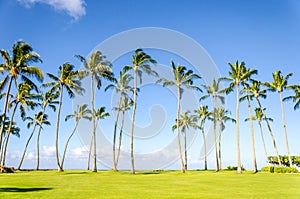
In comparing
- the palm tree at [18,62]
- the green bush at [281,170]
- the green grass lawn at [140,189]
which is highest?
the palm tree at [18,62]

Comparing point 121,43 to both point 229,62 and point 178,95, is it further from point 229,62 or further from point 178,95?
point 229,62

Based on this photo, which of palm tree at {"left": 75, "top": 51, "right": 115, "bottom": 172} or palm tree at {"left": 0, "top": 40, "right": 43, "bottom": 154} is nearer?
palm tree at {"left": 0, "top": 40, "right": 43, "bottom": 154}

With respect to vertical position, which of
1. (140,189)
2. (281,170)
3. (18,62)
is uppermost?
(18,62)

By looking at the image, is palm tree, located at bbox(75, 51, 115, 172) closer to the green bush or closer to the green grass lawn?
the green grass lawn

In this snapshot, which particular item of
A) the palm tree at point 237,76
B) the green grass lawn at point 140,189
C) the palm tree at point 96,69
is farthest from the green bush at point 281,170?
the palm tree at point 96,69

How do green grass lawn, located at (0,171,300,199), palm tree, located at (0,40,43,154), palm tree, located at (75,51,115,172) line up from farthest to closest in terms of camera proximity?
palm tree, located at (75,51,115,172)
palm tree, located at (0,40,43,154)
green grass lawn, located at (0,171,300,199)

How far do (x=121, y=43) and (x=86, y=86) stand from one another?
1980cm

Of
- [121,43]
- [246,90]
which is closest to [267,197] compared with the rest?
[121,43]

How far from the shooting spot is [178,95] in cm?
5222

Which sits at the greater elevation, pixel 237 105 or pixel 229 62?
pixel 229 62

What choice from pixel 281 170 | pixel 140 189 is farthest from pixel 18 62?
pixel 281 170

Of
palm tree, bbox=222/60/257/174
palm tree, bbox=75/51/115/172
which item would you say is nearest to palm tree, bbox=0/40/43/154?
palm tree, bbox=75/51/115/172

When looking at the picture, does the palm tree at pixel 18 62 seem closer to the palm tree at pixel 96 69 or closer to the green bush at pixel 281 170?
the palm tree at pixel 96 69

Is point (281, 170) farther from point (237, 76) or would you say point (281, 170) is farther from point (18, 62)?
point (18, 62)
